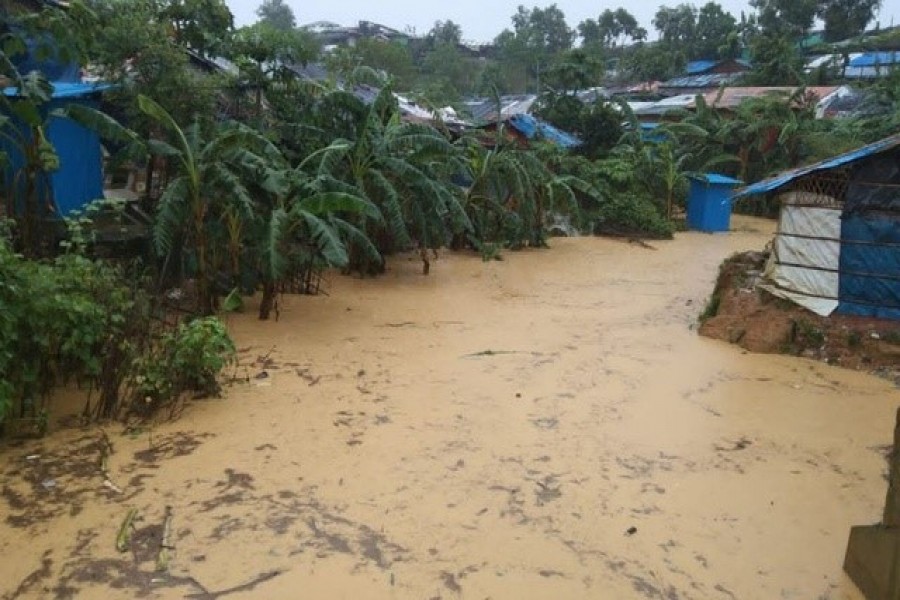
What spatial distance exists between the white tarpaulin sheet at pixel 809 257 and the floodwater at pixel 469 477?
3.84 ft

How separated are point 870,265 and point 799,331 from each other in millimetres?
1177

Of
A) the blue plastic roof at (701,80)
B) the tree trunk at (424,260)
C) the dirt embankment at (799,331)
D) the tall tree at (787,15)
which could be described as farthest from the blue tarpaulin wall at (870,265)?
the tall tree at (787,15)

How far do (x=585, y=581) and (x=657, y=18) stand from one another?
48634mm

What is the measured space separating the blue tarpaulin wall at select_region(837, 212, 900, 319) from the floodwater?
1234 mm

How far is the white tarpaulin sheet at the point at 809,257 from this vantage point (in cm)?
849

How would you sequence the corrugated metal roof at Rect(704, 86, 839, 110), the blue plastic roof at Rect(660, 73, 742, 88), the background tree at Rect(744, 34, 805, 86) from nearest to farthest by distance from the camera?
the corrugated metal roof at Rect(704, 86, 839, 110), the background tree at Rect(744, 34, 805, 86), the blue plastic roof at Rect(660, 73, 742, 88)

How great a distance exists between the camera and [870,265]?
327 inches

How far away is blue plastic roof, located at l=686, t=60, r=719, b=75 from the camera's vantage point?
39.7 metres

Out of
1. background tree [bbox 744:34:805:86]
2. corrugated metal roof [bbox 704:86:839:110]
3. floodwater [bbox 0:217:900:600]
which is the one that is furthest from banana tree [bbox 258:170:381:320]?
background tree [bbox 744:34:805:86]

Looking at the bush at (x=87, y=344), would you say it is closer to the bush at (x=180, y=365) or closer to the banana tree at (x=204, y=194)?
the bush at (x=180, y=365)

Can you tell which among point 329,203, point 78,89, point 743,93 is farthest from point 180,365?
point 743,93

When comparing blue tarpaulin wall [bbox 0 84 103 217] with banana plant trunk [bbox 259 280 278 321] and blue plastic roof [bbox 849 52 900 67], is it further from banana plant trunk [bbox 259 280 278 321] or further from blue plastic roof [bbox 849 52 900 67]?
blue plastic roof [bbox 849 52 900 67]

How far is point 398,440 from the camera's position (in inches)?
210

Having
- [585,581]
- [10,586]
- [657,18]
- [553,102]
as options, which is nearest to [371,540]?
[585,581]
